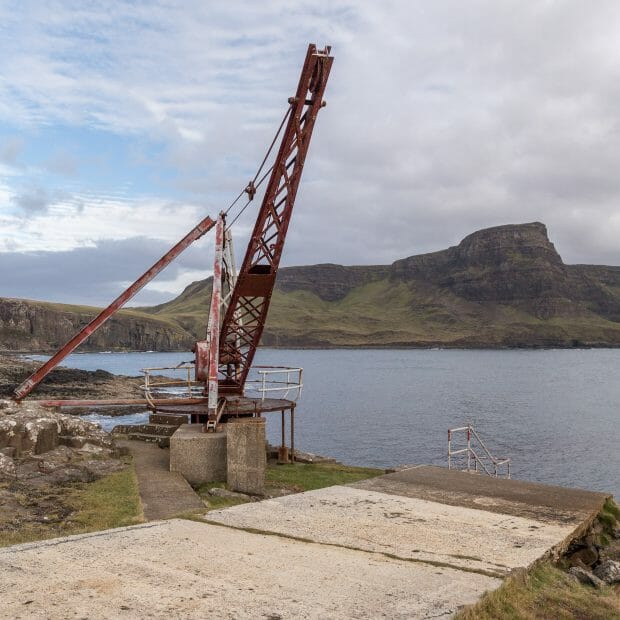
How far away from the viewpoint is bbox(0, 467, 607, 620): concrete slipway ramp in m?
5.92

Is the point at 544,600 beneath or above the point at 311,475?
above

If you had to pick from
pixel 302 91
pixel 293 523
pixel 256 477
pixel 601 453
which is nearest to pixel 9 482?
pixel 256 477

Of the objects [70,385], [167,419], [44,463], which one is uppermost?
[44,463]

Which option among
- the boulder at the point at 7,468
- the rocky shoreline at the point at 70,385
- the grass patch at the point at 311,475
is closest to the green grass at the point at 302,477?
the grass patch at the point at 311,475

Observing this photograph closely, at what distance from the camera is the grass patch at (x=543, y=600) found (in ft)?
20.3

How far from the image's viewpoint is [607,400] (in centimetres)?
8150

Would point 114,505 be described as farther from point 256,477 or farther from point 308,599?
point 308,599

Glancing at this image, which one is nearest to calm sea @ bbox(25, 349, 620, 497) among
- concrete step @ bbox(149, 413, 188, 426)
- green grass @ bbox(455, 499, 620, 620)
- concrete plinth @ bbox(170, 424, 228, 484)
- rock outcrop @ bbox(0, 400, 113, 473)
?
concrete step @ bbox(149, 413, 188, 426)

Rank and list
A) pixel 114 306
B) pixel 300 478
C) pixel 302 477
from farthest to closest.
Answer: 1. pixel 114 306
2. pixel 302 477
3. pixel 300 478

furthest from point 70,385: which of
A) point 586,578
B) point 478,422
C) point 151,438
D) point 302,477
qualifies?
point 586,578

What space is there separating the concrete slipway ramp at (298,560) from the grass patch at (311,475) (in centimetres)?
597

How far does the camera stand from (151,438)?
21250mm

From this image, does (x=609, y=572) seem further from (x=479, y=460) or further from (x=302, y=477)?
(x=479, y=460)

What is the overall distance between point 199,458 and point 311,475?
4315 millimetres
